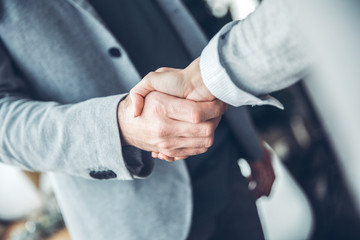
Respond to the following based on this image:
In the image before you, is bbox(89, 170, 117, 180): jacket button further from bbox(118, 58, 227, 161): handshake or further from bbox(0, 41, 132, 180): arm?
bbox(118, 58, 227, 161): handshake

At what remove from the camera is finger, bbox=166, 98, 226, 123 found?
42 centimetres

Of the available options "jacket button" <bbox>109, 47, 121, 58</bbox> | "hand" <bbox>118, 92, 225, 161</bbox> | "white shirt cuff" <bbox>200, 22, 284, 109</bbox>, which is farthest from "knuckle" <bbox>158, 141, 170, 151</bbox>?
"jacket button" <bbox>109, 47, 121, 58</bbox>

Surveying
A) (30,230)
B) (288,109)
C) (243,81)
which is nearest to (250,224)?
(243,81)

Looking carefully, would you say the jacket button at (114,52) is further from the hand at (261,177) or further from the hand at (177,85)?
the hand at (261,177)

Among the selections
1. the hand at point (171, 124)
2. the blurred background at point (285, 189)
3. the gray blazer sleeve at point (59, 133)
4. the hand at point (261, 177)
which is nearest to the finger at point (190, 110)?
the hand at point (171, 124)

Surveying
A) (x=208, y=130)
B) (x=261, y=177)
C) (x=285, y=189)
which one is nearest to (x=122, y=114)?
(x=208, y=130)

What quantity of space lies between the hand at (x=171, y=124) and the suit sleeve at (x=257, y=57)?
0.13 ft

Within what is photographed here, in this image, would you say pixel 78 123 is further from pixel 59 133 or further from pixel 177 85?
pixel 177 85

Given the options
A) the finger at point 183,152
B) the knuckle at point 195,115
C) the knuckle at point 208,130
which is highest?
the knuckle at point 195,115

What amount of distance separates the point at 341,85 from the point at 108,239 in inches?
24.5

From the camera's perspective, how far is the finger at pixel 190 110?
0.42 meters

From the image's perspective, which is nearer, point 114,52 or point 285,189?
point 114,52

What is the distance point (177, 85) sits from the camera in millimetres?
425

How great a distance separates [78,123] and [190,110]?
223 mm
